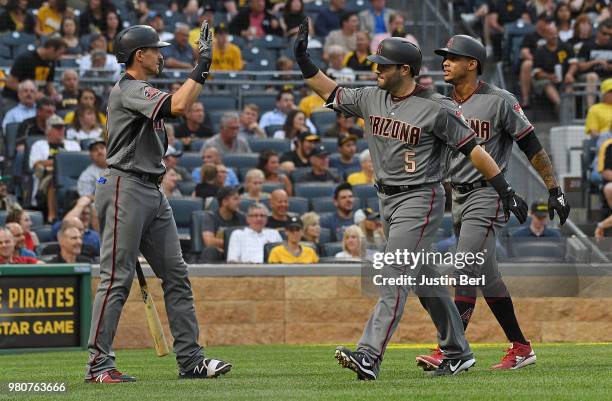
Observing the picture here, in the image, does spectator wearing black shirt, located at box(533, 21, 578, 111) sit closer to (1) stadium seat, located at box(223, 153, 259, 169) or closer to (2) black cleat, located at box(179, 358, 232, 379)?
(1) stadium seat, located at box(223, 153, 259, 169)

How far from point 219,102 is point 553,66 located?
496 centimetres

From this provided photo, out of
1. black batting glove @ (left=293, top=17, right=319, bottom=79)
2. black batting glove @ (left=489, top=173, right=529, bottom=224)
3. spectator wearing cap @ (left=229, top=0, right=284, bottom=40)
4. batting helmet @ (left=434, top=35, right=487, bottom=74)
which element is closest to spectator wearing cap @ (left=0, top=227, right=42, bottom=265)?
black batting glove @ (left=293, top=17, right=319, bottom=79)

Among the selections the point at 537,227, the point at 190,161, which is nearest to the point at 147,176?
the point at 537,227

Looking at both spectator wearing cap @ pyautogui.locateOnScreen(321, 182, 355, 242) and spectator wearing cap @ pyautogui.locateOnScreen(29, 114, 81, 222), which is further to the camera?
spectator wearing cap @ pyautogui.locateOnScreen(29, 114, 81, 222)

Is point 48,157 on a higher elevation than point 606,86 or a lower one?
lower

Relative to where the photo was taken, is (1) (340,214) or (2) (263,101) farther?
(2) (263,101)

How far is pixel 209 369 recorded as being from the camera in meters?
7.90

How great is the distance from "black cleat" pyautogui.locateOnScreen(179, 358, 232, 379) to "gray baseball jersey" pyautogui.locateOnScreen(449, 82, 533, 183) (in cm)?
205

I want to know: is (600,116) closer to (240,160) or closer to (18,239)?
(240,160)

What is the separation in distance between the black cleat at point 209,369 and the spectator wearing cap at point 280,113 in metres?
9.39

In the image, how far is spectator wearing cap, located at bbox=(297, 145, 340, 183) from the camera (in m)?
15.4

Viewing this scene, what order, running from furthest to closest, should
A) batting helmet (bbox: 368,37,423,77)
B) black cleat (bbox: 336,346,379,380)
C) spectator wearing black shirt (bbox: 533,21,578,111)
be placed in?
spectator wearing black shirt (bbox: 533,21,578,111) < batting helmet (bbox: 368,37,423,77) < black cleat (bbox: 336,346,379,380)

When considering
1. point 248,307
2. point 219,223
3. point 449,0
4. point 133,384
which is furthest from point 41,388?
point 449,0

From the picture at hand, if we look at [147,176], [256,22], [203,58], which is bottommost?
[147,176]
